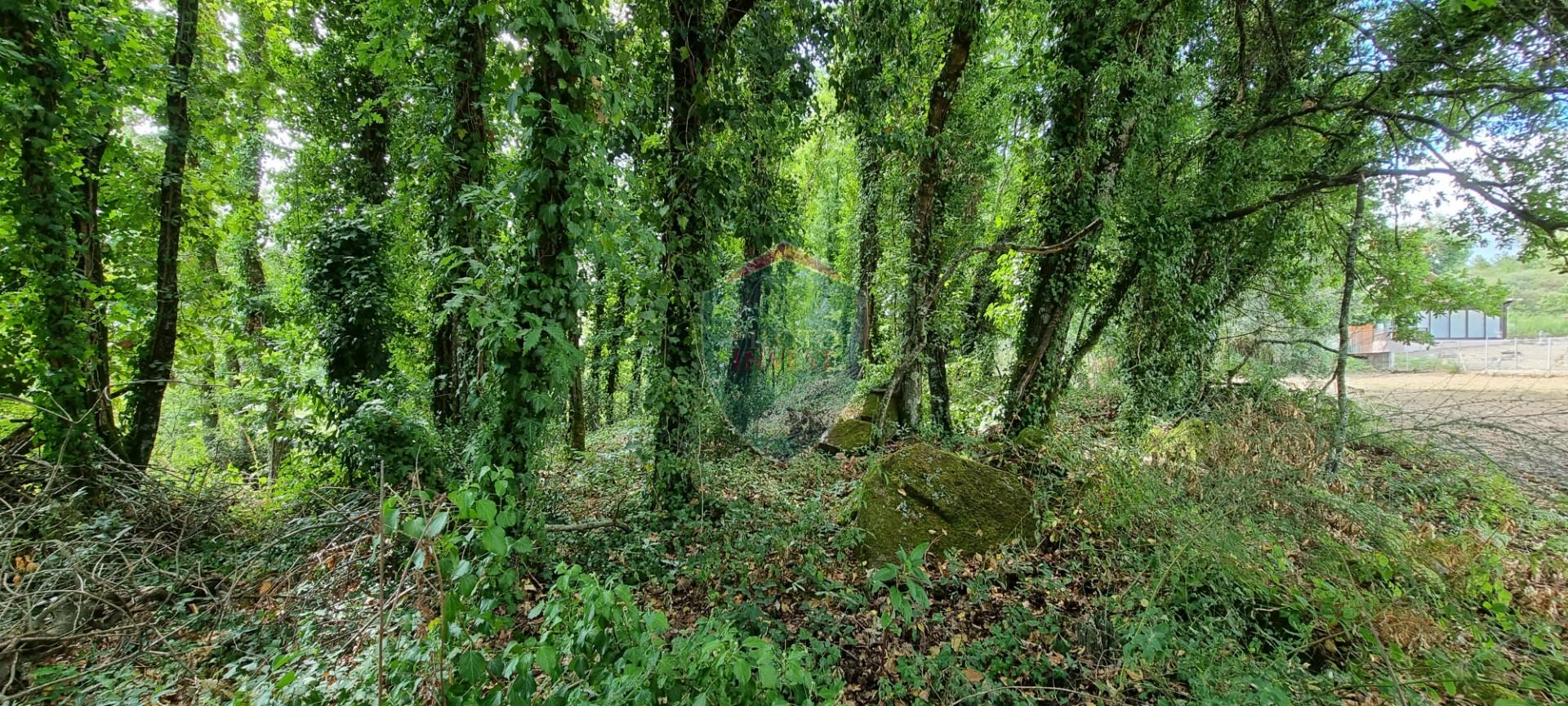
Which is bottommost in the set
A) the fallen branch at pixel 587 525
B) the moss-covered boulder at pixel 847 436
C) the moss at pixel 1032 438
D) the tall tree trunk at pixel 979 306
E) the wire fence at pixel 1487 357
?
the fallen branch at pixel 587 525

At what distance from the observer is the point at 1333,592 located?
9.37ft


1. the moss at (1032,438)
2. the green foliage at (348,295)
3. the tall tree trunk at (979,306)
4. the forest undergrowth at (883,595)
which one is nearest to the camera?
the forest undergrowth at (883,595)

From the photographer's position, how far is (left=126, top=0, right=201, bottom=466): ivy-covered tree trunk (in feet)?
14.8

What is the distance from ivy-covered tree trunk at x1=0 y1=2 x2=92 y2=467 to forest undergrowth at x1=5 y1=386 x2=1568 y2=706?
0.83m

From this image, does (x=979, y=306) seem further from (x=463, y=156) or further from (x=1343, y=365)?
(x=463, y=156)

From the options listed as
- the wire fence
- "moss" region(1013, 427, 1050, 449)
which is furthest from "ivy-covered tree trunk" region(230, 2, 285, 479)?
the wire fence

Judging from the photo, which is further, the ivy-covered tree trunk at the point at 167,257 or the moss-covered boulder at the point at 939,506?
the ivy-covered tree trunk at the point at 167,257

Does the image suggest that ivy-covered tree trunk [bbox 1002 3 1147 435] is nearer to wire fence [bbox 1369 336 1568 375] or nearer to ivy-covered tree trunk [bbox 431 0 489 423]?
wire fence [bbox 1369 336 1568 375]

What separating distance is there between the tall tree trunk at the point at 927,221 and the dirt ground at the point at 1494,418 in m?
3.91

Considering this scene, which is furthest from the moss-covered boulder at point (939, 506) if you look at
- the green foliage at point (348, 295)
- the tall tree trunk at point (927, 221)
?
the green foliage at point (348, 295)

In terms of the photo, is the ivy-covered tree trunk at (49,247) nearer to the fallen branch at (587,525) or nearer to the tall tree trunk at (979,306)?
the fallen branch at (587,525)

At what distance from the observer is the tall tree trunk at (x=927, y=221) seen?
587cm

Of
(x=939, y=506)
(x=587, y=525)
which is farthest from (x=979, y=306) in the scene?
(x=587, y=525)

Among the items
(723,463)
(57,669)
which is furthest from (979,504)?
(57,669)
